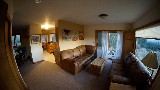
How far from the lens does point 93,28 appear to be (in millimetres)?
7246

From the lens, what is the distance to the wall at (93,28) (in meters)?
6.56

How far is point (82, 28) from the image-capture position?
738cm

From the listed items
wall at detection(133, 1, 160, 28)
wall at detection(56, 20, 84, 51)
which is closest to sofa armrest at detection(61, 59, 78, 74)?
wall at detection(56, 20, 84, 51)

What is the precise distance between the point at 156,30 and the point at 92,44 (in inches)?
182

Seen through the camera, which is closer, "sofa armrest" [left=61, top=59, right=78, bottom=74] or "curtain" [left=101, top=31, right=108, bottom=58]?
"sofa armrest" [left=61, top=59, right=78, bottom=74]

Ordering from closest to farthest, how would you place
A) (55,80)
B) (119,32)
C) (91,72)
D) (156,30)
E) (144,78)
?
(144,78) < (156,30) < (55,80) < (91,72) < (119,32)

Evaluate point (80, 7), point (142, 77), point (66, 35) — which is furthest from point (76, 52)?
point (142, 77)

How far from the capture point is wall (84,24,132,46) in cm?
656

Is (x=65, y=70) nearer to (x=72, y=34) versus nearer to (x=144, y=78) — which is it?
(x=72, y=34)

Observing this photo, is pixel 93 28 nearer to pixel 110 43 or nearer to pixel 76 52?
pixel 110 43

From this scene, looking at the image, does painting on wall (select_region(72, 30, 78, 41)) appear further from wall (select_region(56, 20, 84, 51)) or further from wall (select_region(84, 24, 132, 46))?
wall (select_region(84, 24, 132, 46))

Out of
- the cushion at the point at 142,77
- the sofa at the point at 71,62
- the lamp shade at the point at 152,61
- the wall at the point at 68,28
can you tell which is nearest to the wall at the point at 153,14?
the lamp shade at the point at 152,61

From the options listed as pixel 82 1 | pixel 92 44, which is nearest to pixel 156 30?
pixel 82 1

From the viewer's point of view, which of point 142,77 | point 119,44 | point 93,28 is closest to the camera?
point 142,77
